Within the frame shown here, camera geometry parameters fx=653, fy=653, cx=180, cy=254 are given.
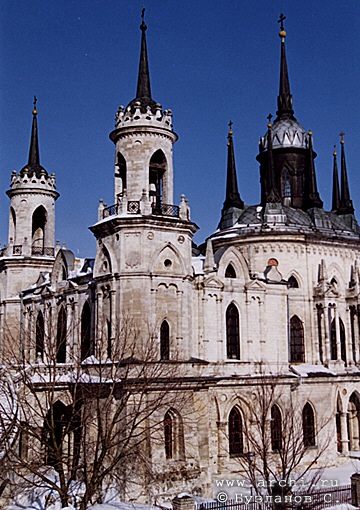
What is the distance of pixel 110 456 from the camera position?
72.9ft

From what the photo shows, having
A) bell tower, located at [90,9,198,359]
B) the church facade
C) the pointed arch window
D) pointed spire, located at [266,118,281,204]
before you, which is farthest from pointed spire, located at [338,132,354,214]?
bell tower, located at [90,9,198,359]

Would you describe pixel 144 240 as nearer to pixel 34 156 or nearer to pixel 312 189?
pixel 312 189

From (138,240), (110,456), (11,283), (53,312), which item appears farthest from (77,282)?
(110,456)

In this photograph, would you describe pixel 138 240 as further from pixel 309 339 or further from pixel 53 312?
pixel 309 339

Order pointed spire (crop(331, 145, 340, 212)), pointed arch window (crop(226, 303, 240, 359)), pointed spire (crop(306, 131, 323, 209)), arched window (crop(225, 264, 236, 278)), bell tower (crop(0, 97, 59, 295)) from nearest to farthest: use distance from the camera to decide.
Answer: pointed arch window (crop(226, 303, 240, 359)) < arched window (crop(225, 264, 236, 278)) < pointed spire (crop(306, 131, 323, 209)) < bell tower (crop(0, 97, 59, 295)) < pointed spire (crop(331, 145, 340, 212))

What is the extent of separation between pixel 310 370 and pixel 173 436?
11588 mm

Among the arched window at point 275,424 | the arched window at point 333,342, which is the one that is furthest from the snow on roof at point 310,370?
the arched window at point 275,424

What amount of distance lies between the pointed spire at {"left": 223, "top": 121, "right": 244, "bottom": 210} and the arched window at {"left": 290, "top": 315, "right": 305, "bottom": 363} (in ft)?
28.7

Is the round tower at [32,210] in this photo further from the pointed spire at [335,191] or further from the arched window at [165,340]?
the pointed spire at [335,191]

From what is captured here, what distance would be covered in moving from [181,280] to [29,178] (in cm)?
1883

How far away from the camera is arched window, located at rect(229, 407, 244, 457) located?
30469 millimetres

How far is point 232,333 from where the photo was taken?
3228 centimetres

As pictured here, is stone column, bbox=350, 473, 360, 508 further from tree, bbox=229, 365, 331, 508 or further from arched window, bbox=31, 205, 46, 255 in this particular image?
arched window, bbox=31, 205, 46, 255

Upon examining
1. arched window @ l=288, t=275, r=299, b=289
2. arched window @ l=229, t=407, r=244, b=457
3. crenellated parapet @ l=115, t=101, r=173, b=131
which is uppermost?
crenellated parapet @ l=115, t=101, r=173, b=131
